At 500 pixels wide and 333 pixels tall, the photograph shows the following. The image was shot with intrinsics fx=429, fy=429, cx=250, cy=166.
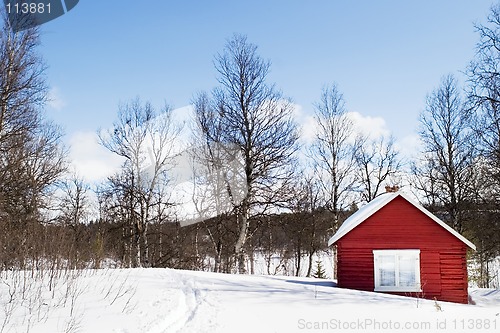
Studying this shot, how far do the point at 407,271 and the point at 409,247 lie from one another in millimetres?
861

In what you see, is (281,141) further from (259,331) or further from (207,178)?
(259,331)

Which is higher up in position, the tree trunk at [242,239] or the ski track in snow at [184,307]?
the tree trunk at [242,239]

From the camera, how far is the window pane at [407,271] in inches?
602

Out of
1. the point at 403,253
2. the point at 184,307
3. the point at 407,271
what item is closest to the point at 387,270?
the point at 407,271

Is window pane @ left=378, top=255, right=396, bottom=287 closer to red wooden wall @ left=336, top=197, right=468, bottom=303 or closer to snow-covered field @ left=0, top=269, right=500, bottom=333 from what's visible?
red wooden wall @ left=336, top=197, right=468, bottom=303

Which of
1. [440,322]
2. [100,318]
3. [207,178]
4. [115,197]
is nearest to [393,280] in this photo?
[440,322]

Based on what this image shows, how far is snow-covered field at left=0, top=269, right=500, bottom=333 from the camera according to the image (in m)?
7.14

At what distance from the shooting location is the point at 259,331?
24.9 ft

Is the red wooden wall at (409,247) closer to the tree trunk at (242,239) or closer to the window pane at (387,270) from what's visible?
the window pane at (387,270)

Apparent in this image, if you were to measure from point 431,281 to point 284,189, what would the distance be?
Answer: 858 centimetres

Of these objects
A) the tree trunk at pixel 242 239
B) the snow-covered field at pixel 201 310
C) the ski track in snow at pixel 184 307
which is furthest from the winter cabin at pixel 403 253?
the tree trunk at pixel 242 239

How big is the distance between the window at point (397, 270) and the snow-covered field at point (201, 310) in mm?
3928

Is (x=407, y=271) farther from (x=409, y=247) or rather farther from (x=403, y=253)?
(x=409, y=247)

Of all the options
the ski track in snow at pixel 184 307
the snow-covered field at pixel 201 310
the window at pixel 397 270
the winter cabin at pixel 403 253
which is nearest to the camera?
the snow-covered field at pixel 201 310
